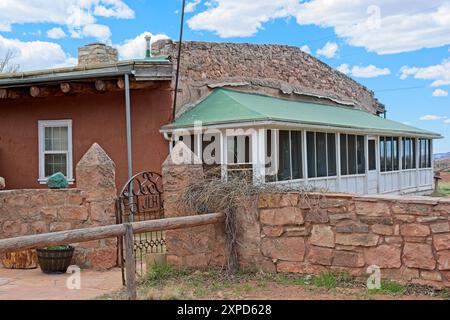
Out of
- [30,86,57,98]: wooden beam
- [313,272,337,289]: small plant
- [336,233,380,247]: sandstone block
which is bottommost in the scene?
[313,272,337,289]: small plant

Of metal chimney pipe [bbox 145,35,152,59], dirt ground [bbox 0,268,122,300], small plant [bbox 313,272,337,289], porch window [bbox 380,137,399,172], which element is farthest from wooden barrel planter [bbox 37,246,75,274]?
porch window [bbox 380,137,399,172]

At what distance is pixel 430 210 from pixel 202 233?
319 cm

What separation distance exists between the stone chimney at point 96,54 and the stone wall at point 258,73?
1.86 metres

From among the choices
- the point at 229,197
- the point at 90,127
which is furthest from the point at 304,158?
the point at 229,197

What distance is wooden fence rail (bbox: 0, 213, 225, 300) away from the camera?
18.1 feet

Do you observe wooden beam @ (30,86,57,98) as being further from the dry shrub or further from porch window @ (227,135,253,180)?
the dry shrub

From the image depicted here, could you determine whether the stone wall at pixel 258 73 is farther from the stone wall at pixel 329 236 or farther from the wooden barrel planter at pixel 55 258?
the stone wall at pixel 329 236

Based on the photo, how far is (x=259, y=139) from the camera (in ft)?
41.2

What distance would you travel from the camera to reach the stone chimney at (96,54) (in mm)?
15242

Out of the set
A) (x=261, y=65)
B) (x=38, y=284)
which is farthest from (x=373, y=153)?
(x=38, y=284)

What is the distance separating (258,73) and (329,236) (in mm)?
10751

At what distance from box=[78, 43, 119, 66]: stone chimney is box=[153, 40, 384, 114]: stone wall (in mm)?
1864

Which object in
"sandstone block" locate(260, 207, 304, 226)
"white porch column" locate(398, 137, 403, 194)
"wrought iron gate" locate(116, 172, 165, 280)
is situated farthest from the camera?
"white porch column" locate(398, 137, 403, 194)
